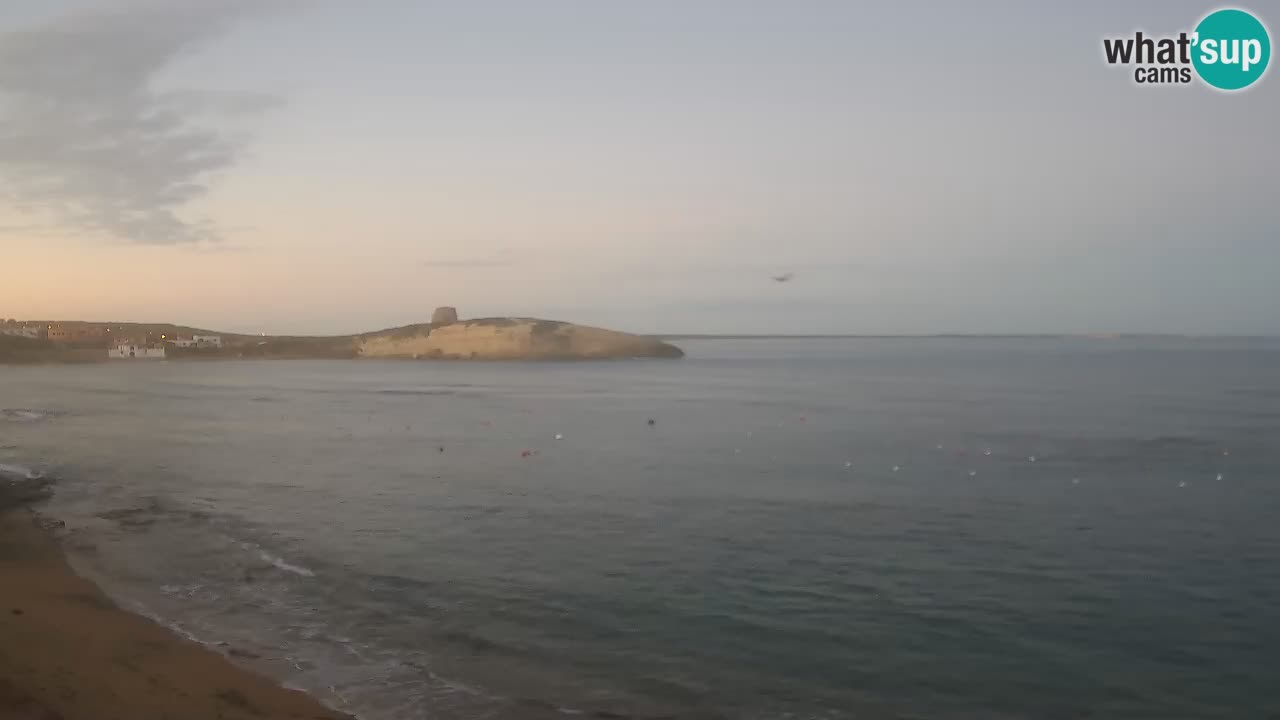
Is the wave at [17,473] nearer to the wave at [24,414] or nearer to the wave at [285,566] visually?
the wave at [285,566]

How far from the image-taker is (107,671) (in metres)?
11.2

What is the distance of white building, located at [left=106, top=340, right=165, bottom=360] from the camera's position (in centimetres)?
16375

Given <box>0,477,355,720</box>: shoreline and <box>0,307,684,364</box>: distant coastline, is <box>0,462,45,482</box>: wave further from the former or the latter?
<box>0,307,684,364</box>: distant coastline

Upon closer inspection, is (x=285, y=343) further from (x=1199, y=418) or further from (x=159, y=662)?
(x=159, y=662)

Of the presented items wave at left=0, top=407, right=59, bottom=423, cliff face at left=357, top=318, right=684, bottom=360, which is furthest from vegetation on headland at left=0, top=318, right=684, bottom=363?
wave at left=0, top=407, right=59, bottom=423

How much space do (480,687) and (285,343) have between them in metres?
175

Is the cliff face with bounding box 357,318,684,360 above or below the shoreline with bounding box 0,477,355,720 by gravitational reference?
above

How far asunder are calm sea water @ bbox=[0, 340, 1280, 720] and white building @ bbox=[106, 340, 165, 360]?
439ft

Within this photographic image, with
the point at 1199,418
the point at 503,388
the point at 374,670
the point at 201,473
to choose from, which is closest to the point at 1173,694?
the point at 374,670

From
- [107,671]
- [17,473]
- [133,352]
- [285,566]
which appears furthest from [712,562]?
[133,352]

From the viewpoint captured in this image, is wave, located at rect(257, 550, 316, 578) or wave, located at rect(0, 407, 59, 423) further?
wave, located at rect(0, 407, 59, 423)

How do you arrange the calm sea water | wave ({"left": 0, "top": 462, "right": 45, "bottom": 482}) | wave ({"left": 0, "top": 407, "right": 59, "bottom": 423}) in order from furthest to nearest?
wave ({"left": 0, "top": 407, "right": 59, "bottom": 423}) → wave ({"left": 0, "top": 462, "right": 45, "bottom": 482}) → the calm sea water

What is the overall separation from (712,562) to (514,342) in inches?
5353

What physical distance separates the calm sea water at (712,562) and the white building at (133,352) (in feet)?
439
